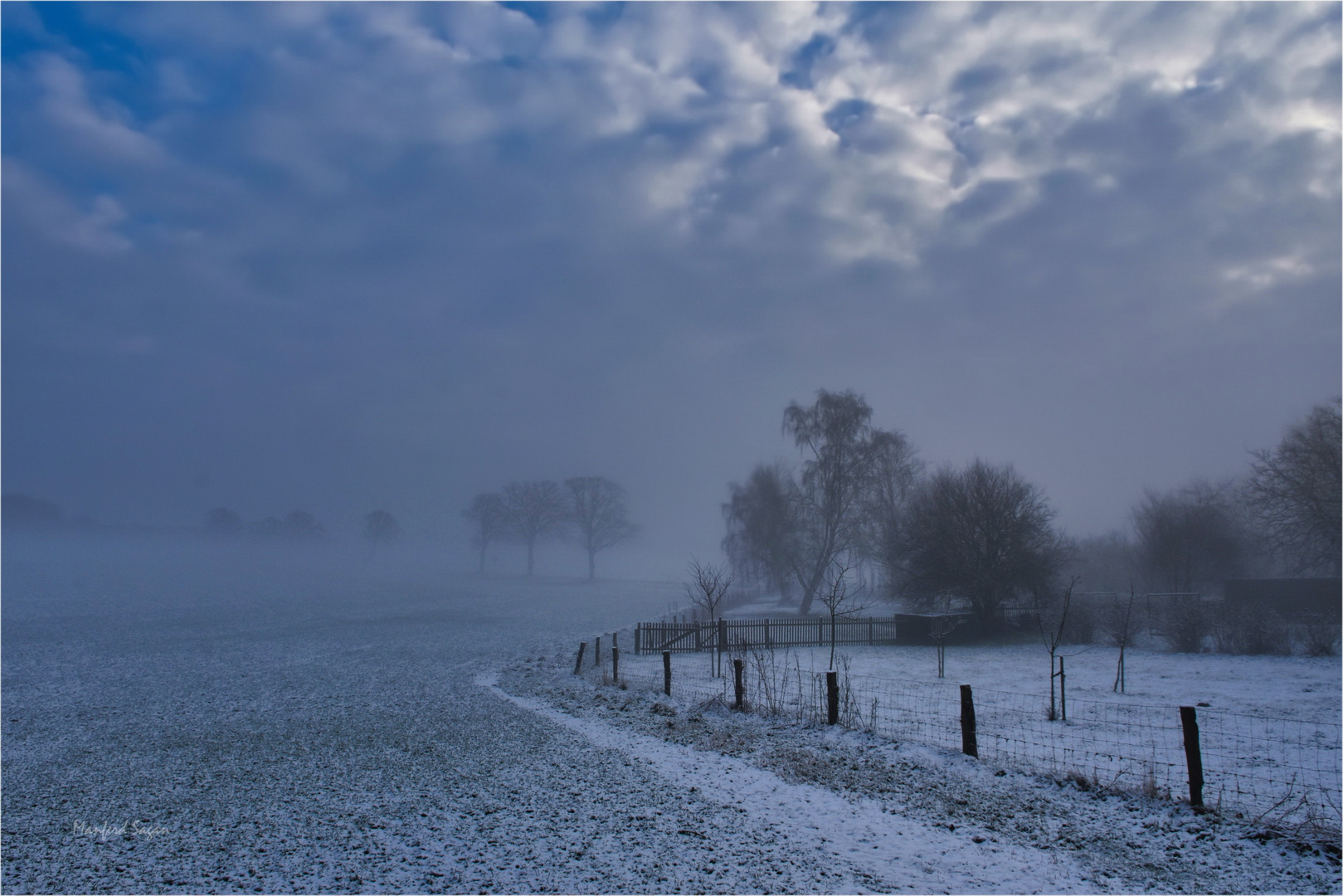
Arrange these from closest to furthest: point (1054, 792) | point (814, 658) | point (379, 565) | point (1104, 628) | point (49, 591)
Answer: point (1054, 792) < point (814, 658) < point (1104, 628) < point (49, 591) < point (379, 565)

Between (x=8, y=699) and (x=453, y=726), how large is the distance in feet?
36.3

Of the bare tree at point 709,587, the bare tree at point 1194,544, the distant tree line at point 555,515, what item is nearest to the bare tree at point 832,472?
the bare tree at point 709,587

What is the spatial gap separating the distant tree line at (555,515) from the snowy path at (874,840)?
73.2 metres

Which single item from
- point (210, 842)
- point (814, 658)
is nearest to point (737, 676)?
point (210, 842)

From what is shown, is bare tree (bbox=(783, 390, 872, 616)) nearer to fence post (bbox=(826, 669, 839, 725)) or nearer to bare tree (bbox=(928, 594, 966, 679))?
bare tree (bbox=(928, 594, 966, 679))

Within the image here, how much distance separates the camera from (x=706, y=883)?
502 cm

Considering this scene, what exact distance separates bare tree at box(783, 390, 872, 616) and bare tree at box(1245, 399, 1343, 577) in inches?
631

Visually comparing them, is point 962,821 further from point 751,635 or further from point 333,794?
point 751,635

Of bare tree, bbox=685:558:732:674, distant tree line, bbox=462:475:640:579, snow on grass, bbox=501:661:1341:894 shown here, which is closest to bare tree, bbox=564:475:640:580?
distant tree line, bbox=462:475:640:579

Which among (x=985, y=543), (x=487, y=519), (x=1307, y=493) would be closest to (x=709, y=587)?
(x=985, y=543)

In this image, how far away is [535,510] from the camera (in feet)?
283

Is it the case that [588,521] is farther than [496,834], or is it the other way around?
[588,521]

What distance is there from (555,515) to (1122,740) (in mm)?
78834

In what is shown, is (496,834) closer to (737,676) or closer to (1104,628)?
(737,676)
